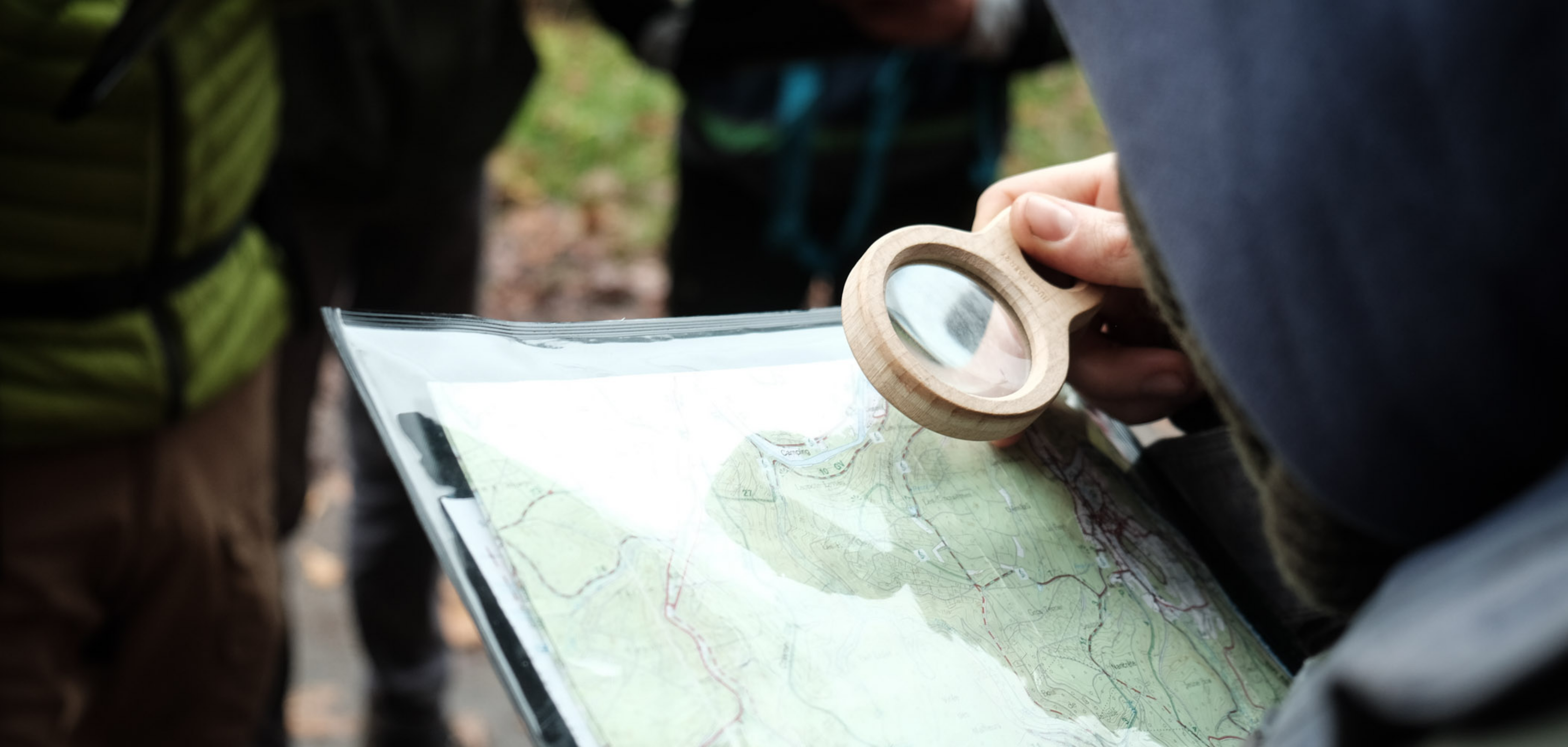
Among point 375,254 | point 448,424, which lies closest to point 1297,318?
point 448,424

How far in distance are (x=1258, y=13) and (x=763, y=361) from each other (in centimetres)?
42

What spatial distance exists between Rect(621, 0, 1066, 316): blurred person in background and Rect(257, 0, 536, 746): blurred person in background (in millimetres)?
407

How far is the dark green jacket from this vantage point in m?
1.13

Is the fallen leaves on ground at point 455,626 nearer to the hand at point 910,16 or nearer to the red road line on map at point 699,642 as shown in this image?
the hand at point 910,16

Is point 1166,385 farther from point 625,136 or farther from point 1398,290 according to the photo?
point 625,136

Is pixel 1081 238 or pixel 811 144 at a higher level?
pixel 1081 238

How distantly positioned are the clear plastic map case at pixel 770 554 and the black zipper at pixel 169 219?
0.73 meters

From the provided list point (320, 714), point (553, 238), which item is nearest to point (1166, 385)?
point (320, 714)

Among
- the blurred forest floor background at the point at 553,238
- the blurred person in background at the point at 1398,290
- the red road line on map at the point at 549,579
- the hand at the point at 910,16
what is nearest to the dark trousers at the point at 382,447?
the blurred forest floor background at the point at 553,238

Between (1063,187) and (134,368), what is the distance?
108 centimetres

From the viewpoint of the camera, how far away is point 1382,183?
1.38 ft

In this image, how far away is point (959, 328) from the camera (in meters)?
0.80

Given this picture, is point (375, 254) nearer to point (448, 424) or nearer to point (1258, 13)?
point (448, 424)

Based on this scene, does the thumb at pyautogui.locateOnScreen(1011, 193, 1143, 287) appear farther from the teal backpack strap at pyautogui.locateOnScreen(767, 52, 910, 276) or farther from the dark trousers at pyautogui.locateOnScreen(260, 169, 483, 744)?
the dark trousers at pyautogui.locateOnScreen(260, 169, 483, 744)
